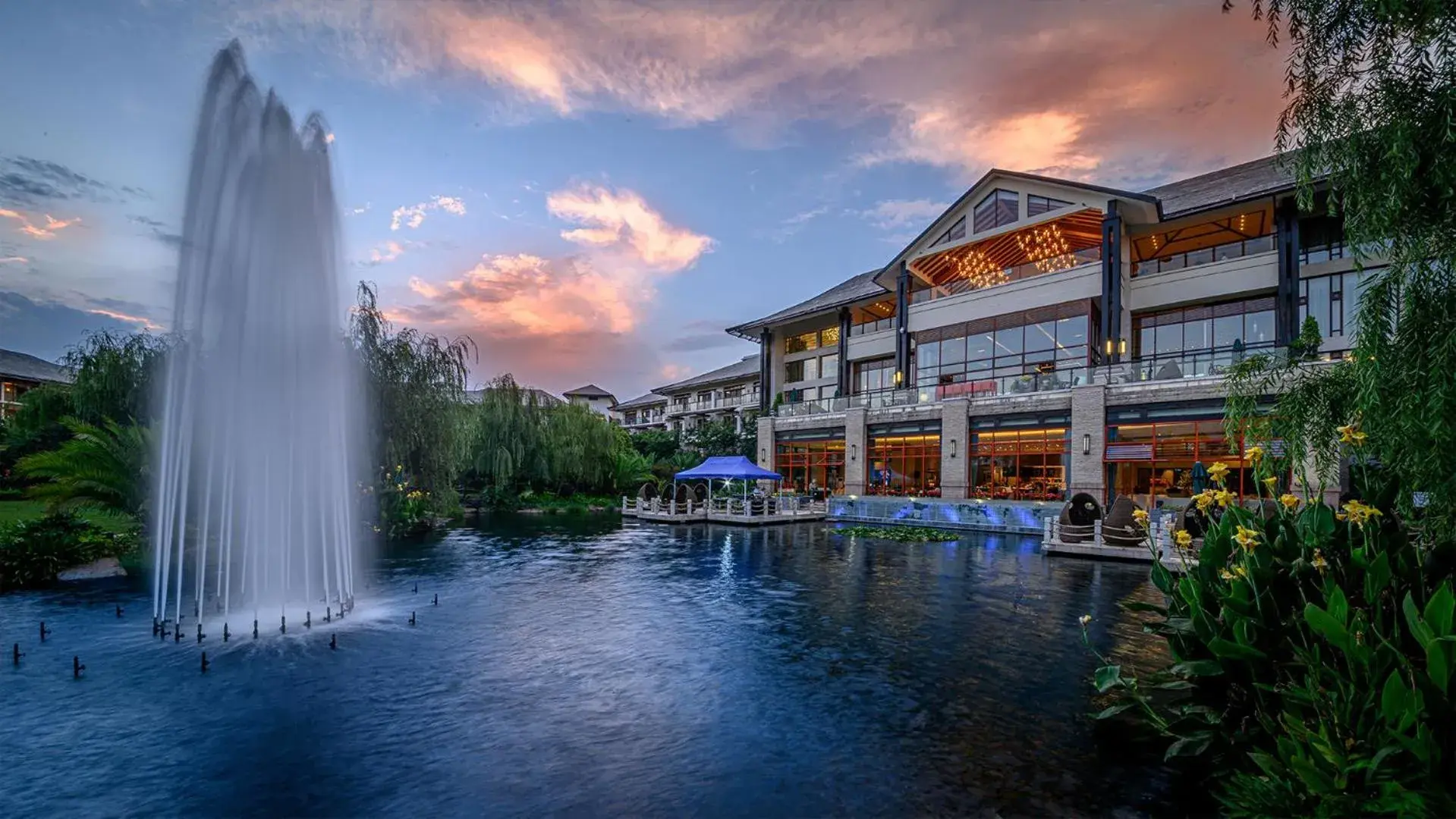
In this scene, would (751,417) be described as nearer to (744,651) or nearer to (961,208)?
(961,208)

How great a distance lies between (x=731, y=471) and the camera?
102 feet

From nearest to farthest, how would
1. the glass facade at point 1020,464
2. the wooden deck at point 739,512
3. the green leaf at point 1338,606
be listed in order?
the green leaf at point 1338,606, the glass facade at point 1020,464, the wooden deck at point 739,512

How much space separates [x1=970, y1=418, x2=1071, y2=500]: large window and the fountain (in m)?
27.4

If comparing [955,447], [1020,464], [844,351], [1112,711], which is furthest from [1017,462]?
[1112,711]

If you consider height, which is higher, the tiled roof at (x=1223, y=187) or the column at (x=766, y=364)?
the tiled roof at (x=1223, y=187)

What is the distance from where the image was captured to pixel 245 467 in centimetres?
1117

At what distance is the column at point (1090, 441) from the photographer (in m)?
27.2

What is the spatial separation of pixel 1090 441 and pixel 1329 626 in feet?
85.4

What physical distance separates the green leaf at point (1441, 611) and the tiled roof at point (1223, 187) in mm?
27916

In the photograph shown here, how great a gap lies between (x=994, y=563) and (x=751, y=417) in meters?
36.1

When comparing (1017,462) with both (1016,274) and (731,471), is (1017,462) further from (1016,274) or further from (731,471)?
(731,471)

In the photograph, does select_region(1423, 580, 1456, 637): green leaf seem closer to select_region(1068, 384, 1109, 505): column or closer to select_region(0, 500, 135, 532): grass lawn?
select_region(0, 500, 135, 532): grass lawn

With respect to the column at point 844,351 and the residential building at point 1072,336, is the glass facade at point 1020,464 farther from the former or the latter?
the column at point 844,351

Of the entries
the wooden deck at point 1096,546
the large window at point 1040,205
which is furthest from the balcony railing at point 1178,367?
the wooden deck at point 1096,546
